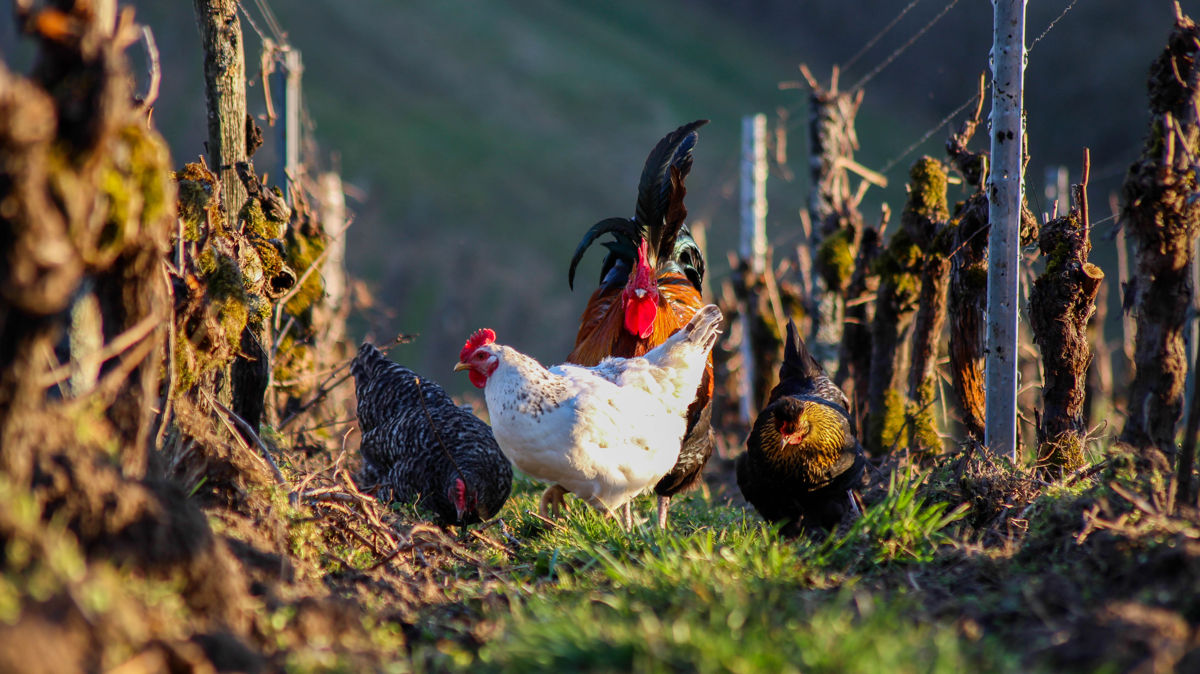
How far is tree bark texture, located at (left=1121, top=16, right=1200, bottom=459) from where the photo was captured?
4.08 metres

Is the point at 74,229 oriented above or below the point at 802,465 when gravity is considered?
above

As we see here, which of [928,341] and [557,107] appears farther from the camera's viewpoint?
[557,107]

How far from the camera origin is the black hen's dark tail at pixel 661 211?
6.80 metres

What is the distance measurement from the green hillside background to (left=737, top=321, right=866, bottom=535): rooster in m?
27.2

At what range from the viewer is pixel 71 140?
241cm

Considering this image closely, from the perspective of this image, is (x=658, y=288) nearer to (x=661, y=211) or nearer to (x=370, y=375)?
(x=661, y=211)

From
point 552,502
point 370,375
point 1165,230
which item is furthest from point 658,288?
point 1165,230

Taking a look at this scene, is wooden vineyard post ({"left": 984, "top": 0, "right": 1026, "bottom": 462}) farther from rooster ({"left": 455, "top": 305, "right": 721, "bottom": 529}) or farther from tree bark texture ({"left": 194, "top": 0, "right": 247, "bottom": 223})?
tree bark texture ({"left": 194, "top": 0, "right": 247, "bottom": 223})

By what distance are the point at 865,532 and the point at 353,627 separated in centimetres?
242

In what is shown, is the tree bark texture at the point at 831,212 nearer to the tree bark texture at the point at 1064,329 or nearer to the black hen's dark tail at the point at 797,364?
the black hen's dark tail at the point at 797,364

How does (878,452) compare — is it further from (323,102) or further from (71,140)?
(323,102)

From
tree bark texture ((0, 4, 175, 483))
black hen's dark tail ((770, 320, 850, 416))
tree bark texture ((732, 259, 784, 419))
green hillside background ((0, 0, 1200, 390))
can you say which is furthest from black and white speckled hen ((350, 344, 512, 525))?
green hillside background ((0, 0, 1200, 390))

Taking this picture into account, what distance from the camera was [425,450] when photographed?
6.00 meters

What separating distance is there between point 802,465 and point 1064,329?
1680 millimetres
